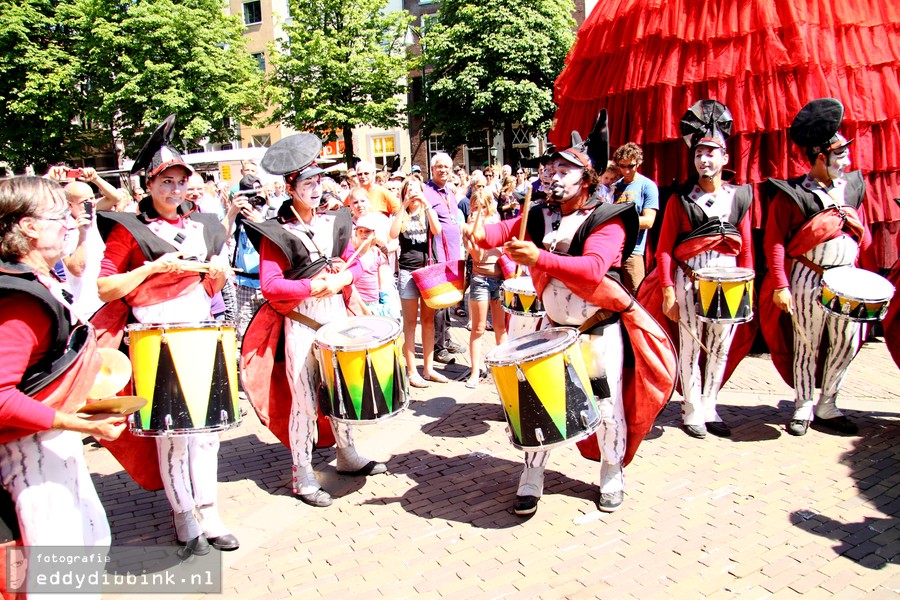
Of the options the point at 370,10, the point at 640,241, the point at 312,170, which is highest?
the point at 370,10

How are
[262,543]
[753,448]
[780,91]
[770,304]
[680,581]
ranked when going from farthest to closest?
[780,91] < [770,304] < [753,448] < [262,543] < [680,581]

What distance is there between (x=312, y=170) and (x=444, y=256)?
3.23 meters

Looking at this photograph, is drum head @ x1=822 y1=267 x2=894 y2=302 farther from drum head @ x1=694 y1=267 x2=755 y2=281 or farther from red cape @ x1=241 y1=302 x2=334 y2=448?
red cape @ x1=241 y1=302 x2=334 y2=448

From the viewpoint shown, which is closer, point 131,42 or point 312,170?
point 312,170

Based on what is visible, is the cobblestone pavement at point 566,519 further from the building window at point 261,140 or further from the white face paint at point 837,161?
the building window at point 261,140

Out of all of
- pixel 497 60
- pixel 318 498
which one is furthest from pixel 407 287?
pixel 497 60

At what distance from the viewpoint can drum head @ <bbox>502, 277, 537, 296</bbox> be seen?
5.42 m

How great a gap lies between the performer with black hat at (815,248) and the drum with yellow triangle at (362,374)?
9.83ft

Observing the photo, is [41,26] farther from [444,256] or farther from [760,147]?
[760,147]

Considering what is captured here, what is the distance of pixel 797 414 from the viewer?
5320 millimetres

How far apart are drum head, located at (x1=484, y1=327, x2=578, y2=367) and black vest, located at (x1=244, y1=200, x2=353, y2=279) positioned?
1273mm

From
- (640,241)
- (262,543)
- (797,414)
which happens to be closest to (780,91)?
(640,241)

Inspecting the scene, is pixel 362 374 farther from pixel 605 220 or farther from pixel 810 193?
pixel 810 193

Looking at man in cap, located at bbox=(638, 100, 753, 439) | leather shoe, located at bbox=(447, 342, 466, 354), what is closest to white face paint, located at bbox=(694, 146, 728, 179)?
man in cap, located at bbox=(638, 100, 753, 439)
